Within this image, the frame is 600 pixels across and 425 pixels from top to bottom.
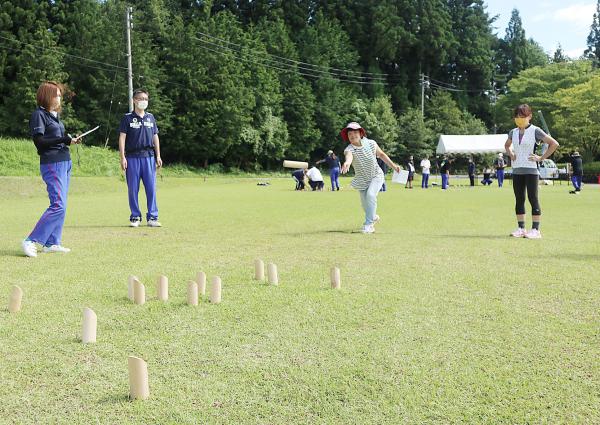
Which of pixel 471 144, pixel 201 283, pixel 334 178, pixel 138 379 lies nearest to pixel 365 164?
pixel 201 283

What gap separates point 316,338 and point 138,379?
137 cm

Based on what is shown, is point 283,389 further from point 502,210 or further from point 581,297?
point 502,210

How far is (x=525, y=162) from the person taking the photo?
9.39 metres

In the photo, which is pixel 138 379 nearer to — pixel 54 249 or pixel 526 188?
pixel 54 249

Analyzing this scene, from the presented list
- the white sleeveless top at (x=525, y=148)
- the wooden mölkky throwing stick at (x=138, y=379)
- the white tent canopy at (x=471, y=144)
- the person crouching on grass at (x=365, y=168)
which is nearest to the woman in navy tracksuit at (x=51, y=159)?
the person crouching on grass at (x=365, y=168)

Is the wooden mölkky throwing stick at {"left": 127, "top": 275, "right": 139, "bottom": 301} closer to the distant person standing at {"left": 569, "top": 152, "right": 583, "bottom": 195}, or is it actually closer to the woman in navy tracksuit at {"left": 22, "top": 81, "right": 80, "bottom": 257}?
the woman in navy tracksuit at {"left": 22, "top": 81, "right": 80, "bottom": 257}

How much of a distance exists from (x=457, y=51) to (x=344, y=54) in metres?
20.7

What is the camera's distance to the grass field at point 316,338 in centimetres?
280

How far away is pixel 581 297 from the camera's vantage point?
4945 millimetres

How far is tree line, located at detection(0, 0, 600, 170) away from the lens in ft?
146

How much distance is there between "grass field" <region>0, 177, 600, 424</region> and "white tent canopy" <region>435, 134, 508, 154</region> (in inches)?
1463

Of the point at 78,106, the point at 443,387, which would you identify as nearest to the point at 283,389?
the point at 443,387

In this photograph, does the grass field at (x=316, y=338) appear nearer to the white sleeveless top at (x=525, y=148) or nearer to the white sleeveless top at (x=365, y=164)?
the white sleeveless top at (x=525, y=148)

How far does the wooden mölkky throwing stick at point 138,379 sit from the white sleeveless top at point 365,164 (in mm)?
7639
